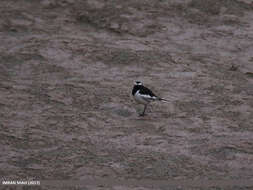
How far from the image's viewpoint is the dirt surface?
31.7 feet

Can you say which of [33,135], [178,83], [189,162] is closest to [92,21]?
[178,83]

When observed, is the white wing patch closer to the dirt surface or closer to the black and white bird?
the black and white bird

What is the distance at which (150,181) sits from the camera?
9.00 meters

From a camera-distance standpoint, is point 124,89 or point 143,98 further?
point 124,89

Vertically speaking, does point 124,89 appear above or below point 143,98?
below

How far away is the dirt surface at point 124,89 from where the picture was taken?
967 centimetres

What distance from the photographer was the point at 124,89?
518 inches

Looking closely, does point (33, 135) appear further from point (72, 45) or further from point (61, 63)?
point (72, 45)

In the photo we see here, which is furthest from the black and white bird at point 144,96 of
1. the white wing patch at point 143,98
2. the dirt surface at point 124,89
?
the dirt surface at point 124,89

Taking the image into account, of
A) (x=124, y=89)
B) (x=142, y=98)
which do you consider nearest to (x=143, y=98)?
(x=142, y=98)

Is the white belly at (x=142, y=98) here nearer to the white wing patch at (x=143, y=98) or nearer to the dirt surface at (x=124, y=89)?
the white wing patch at (x=143, y=98)

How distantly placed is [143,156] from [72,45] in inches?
238

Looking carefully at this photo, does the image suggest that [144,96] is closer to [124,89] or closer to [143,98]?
[143,98]

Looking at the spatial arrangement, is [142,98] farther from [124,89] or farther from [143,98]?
[124,89]
